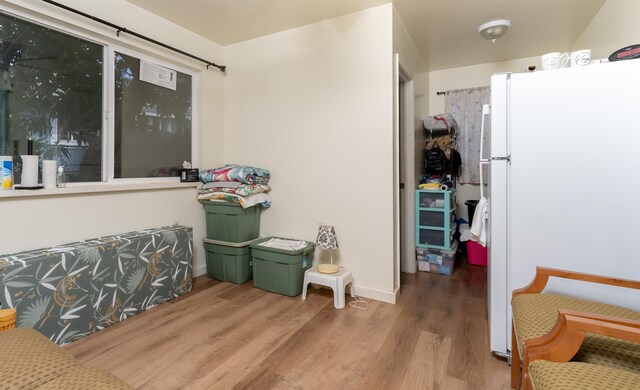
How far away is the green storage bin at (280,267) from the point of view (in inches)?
102

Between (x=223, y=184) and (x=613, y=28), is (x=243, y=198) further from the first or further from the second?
(x=613, y=28)

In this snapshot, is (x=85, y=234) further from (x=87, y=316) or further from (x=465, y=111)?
(x=465, y=111)

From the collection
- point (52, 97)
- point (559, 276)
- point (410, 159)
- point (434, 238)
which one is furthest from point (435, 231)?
point (52, 97)

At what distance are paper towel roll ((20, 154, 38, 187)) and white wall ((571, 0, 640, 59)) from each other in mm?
3974

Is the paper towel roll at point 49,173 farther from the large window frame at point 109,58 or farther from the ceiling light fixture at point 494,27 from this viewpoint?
the ceiling light fixture at point 494,27

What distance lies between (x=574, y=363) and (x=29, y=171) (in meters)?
2.90

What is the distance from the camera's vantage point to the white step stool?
2.41 meters

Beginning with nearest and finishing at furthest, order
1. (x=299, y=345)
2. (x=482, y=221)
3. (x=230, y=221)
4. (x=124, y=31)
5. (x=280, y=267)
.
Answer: (x=299, y=345)
(x=482, y=221)
(x=124, y=31)
(x=280, y=267)
(x=230, y=221)

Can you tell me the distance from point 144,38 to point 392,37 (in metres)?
2.05

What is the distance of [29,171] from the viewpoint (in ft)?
6.26

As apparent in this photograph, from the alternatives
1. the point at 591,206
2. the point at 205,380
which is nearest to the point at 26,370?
the point at 205,380

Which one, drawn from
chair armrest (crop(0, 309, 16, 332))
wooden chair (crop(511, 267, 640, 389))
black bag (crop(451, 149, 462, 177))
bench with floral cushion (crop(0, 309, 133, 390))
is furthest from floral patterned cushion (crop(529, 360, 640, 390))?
black bag (crop(451, 149, 462, 177))

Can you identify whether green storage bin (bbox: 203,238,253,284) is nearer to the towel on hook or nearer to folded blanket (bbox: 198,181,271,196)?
folded blanket (bbox: 198,181,271,196)

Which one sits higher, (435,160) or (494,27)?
(494,27)
